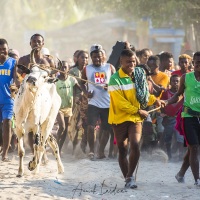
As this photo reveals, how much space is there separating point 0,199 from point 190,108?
2.98m

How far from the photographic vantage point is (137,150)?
30.0 feet

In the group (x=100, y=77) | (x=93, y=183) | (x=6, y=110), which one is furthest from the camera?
(x=100, y=77)

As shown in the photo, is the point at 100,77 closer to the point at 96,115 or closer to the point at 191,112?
the point at 96,115

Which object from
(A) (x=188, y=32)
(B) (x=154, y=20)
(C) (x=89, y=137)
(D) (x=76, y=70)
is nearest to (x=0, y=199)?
(C) (x=89, y=137)

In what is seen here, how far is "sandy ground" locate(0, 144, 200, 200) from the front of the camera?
29.5 feet

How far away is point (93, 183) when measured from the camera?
1009 cm

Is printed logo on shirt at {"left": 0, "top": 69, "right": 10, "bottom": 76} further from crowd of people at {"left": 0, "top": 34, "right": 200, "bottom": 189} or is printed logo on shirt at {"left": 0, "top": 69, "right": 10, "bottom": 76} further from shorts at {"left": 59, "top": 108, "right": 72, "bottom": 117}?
shorts at {"left": 59, "top": 108, "right": 72, "bottom": 117}

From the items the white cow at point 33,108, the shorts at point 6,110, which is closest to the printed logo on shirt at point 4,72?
the shorts at point 6,110

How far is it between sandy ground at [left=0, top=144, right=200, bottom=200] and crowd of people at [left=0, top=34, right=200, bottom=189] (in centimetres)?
30

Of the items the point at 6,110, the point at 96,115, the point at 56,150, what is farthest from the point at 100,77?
the point at 6,110

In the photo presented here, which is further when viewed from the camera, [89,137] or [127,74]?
[89,137]

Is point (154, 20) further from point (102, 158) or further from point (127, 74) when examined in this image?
point (127, 74)

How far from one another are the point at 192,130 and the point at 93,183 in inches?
65.6

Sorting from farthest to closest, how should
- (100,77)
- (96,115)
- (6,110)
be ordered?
1. (96,115)
2. (100,77)
3. (6,110)
